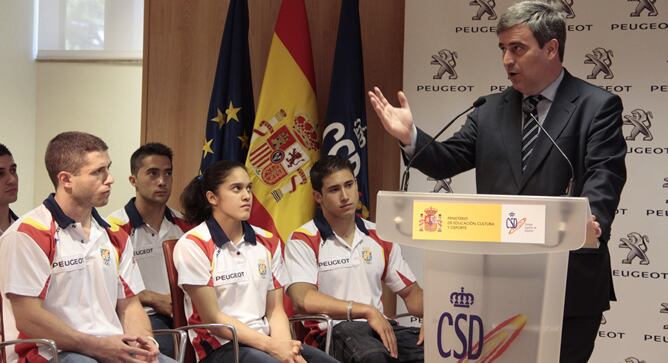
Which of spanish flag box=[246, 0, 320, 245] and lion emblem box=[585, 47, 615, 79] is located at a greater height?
lion emblem box=[585, 47, 615, 79]

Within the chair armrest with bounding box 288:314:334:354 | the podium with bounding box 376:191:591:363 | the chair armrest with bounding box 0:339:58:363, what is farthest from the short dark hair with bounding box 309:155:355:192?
the podium with bounding box 376:191:591:363

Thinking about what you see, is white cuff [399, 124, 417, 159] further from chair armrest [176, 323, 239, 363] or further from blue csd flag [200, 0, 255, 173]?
blue csd flag [200, 0, 255, 173]

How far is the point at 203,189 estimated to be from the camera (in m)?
4.05

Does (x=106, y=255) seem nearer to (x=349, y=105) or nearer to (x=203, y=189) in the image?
(x=203, y=189)

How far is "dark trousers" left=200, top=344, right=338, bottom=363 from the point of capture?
355 centimetres

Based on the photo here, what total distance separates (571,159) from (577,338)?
0.49 meters

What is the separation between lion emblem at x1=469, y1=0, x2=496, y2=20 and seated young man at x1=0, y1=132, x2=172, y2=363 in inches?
104

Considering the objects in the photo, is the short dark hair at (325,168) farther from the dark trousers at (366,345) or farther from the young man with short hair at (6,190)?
the young man with short hair at (6,190)

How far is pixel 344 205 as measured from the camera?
13.9 feet

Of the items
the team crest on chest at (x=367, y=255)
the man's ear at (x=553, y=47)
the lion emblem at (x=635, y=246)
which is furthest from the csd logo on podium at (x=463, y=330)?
the lion emblem at (x=635, y=246)

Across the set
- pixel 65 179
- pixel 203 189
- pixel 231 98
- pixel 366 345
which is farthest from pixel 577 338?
pixel 231 98

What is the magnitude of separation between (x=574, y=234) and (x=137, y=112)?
5244 mm

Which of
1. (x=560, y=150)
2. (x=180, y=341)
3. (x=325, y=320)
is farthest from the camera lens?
(x=325, y=320)

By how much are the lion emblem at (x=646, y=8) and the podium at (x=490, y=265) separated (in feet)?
11.1
